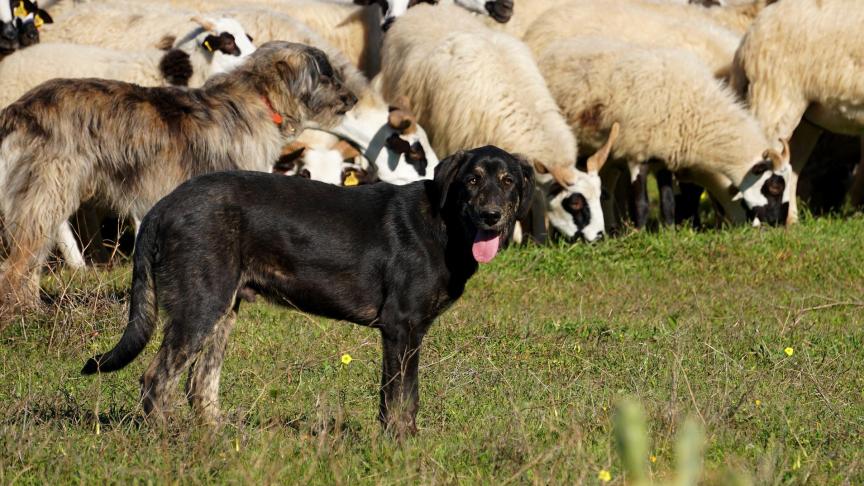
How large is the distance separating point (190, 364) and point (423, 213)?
1118 millimetres

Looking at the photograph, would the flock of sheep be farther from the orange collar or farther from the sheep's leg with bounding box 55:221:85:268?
the orange collar

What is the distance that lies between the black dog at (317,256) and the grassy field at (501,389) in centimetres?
27

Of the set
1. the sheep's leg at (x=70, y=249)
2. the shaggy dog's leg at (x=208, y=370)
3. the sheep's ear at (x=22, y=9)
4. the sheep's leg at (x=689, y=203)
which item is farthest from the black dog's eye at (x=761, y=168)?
the shaggy dog's leg at (x=208, y=370)

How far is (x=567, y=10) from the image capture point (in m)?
14.2

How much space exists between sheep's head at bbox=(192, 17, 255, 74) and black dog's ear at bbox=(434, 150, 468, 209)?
624cm

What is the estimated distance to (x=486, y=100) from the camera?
11.6m

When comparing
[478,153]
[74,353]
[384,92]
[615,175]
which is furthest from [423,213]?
[615,175]

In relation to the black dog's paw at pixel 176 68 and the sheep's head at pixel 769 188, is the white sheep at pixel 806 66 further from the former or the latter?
the black dog's paw at pixel 176 68

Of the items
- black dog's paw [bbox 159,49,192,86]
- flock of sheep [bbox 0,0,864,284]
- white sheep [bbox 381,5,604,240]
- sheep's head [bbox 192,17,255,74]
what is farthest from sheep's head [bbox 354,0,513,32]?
black dog's paw [bbox 159,49,192,86]

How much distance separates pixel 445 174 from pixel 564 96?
25.3ft

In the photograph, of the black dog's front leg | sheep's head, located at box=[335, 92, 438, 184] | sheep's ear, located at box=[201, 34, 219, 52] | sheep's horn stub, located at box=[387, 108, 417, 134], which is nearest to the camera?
the black dog's front leg

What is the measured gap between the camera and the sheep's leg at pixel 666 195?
1264 cm

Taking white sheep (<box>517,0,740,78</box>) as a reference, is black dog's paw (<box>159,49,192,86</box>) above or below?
above

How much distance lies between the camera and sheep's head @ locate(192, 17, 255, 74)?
11.1 m
